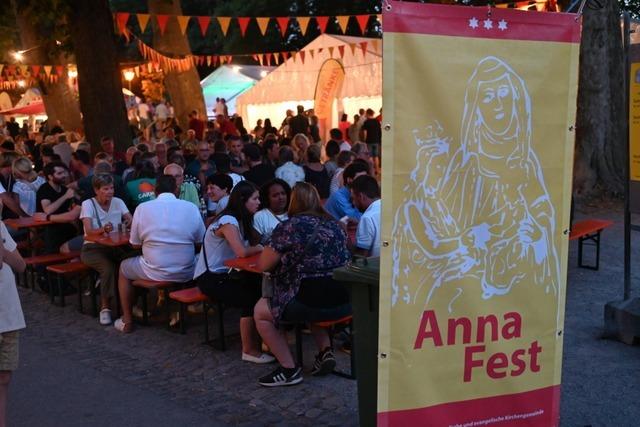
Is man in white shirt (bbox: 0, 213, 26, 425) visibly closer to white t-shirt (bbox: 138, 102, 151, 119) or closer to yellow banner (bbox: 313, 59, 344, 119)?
yellow banner (bbox: 313, 59, 344, 119)

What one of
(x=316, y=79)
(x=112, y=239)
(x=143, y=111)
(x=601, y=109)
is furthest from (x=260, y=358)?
(x=143, y=111)

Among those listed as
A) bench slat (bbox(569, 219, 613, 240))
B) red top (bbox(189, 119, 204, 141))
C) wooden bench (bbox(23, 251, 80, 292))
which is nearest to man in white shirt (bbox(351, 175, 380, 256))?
bench slat (bbox(569, 219, 613, 240))

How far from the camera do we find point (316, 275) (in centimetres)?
530

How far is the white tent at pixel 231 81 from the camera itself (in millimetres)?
26891

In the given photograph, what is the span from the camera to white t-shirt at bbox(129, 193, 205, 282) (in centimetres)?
675

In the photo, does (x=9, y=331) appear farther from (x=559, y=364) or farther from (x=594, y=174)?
(x=594, y=174)

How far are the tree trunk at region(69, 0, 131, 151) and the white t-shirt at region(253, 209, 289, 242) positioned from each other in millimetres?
7639

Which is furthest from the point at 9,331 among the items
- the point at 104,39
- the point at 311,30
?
the point at 311,30

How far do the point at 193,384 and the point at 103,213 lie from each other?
274 centimetres

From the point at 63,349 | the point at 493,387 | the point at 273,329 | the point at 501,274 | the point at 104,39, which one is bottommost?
the point at 63,349

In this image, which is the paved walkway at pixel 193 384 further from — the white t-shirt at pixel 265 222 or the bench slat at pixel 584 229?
the white t-shirt at pixel 265 222

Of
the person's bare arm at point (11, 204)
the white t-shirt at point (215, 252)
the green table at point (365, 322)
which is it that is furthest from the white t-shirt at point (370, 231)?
the person's bare arm at point (11, 204)

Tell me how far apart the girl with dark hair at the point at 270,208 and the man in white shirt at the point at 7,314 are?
95.0 inches

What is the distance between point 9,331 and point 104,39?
985 cm
